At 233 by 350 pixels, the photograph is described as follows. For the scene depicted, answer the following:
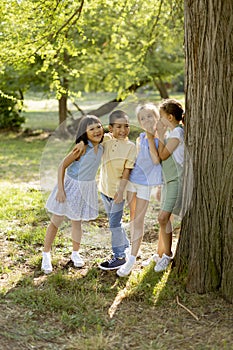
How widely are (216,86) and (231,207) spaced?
85 centimetres

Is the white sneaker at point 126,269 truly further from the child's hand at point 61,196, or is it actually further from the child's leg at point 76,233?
the child's hand at point 61,196

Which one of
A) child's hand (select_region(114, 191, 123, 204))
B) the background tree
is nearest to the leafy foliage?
the background tree

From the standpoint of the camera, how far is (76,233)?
4.54 meters

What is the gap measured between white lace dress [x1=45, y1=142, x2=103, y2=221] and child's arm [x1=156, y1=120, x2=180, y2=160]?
1.66 ft

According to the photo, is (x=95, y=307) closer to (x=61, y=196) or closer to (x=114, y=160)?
(x=61, y=196)

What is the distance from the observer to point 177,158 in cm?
404

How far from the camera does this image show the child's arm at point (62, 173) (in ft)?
13.8

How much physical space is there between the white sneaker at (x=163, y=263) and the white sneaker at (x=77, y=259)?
0.66 m

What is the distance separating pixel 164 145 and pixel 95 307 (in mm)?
1307

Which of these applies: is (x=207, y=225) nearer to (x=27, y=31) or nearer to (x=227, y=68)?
(x=227, y=68)

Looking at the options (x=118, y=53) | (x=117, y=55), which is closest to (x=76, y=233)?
(x=117, y=55)

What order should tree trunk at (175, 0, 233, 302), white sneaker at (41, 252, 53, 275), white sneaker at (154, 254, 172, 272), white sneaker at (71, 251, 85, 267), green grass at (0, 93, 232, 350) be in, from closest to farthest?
green grass at (0, 93, 232, 350) → tree trunk at (175, 0, 233, 302) → white sneaker at (154, 254, 172, 272) → white sneaker at (41, 252, 53, 275) → white sneaker at (71, 251, 85, 267)

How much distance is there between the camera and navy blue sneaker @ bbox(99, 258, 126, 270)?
172 inches

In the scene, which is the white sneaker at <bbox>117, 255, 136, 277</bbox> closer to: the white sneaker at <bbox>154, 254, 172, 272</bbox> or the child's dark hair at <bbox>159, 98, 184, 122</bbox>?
the white sneaker at <bbox>154, 254, 172, 272</bbox>
